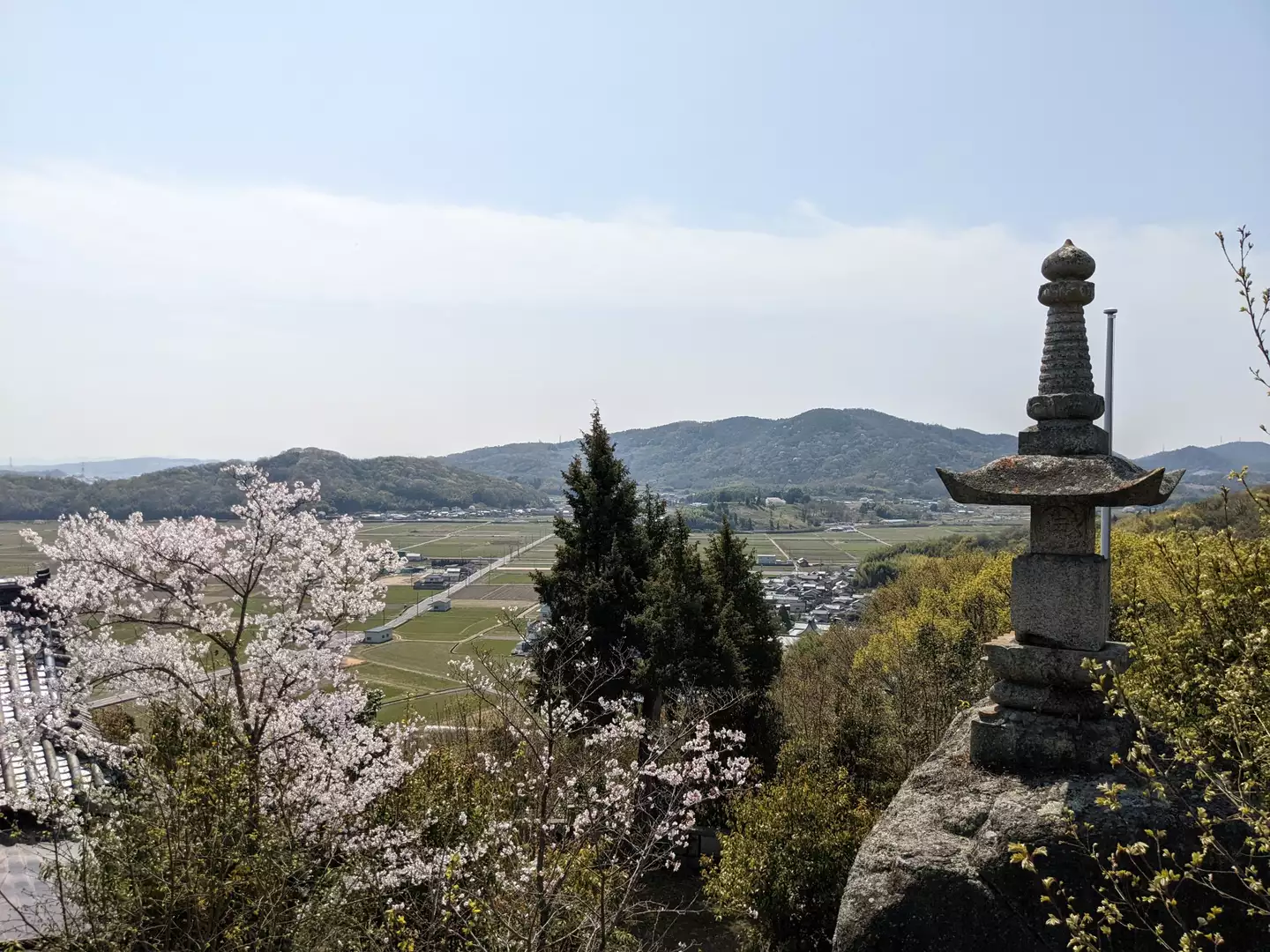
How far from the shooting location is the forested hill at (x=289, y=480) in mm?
70250

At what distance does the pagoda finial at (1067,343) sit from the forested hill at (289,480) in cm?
Answer: 1330

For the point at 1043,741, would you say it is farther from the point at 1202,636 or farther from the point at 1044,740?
the point at 1202,636

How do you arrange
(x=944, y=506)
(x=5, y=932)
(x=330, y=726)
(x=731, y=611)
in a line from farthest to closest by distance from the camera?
1. (x=944, y=506)
2. (x=731, y=611)
3. (x=330, y=726)
4. (x=5, y=932)

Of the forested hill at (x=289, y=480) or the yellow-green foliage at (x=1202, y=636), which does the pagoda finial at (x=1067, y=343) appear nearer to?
the yellow-green foliage at (x=1202, y=636)

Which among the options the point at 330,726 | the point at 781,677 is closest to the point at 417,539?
the point at 781,677

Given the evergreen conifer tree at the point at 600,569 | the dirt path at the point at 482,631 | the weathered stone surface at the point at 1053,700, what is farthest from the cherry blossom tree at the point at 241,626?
the dirt path at the point at 482,631

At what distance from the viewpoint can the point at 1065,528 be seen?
616cm

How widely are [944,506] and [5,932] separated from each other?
19903 centimetres

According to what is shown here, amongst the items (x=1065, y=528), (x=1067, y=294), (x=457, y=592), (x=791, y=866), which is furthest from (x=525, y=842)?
(x=457, y=592)

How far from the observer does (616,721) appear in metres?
13.4

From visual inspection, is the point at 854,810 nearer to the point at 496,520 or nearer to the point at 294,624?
the point at 294,624

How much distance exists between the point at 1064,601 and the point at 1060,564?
302mm

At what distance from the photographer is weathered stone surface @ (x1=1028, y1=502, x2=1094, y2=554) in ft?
20.0

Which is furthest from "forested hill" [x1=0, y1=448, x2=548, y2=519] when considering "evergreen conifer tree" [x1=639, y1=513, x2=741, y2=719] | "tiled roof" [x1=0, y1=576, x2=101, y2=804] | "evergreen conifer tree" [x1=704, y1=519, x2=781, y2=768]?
"evergreen conifer tree" [x1=704, y1=519, x2=781, y2=768]
